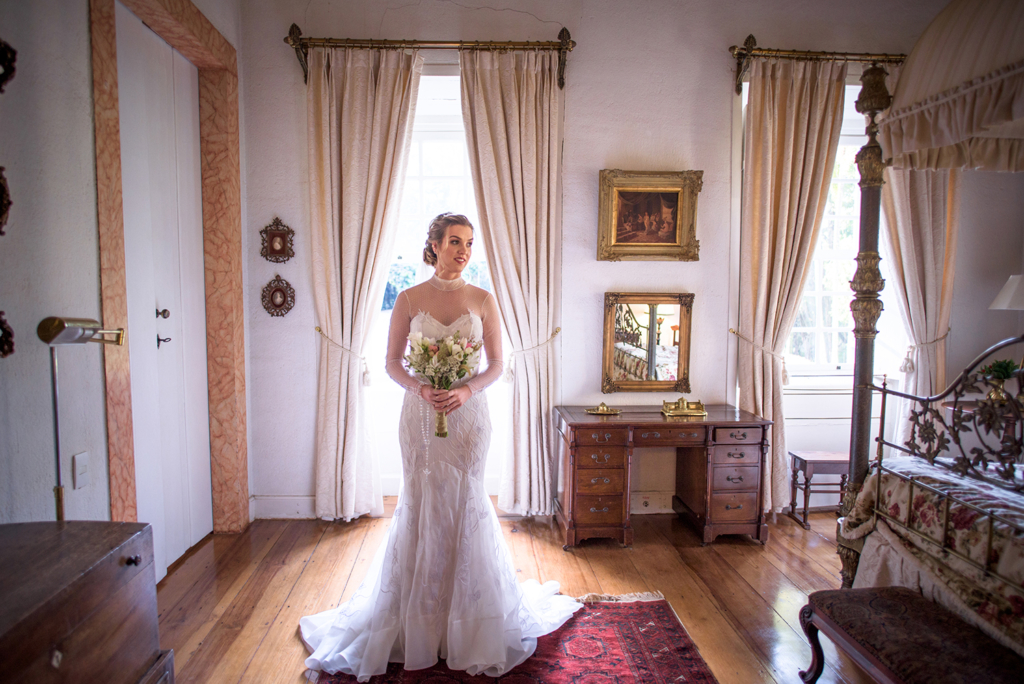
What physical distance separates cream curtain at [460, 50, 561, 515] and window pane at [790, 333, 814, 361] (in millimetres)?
2317

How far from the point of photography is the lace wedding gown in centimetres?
245

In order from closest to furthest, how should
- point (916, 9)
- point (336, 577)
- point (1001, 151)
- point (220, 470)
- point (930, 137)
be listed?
point (930, 137)
point (1001, 151)
point (336, 577)
point (220, 470)
point (916, 9)

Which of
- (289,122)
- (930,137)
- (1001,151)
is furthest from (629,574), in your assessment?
(289,122)

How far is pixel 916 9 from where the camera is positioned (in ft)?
13.7

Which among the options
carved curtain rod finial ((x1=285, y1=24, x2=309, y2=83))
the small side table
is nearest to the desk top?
the small side table

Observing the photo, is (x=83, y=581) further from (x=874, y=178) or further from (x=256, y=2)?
(x=256, y=2)

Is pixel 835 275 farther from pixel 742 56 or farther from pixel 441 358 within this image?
pixel 441 358

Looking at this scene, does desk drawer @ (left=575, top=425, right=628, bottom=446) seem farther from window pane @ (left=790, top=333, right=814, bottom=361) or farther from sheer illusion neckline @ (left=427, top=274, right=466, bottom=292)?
window pane @ (left=790, top=333, right=814, bottom=361)

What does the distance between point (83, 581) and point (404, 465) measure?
1.44 m

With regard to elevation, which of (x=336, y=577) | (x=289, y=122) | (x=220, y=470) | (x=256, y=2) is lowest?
(x=336, y=577)

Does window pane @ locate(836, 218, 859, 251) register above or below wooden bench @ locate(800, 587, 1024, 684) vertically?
above

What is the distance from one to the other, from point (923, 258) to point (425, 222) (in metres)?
3.97

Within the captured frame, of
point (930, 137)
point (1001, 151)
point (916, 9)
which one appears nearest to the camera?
point (930, 137)

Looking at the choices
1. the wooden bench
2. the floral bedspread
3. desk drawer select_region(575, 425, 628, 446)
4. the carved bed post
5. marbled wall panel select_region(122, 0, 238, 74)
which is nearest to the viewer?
the wooden bench
